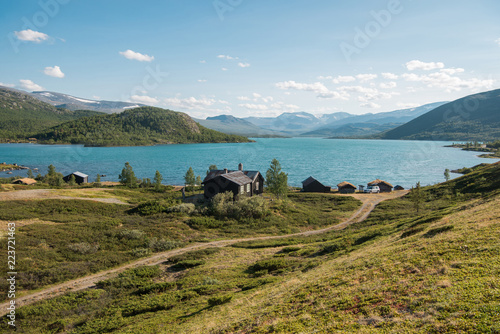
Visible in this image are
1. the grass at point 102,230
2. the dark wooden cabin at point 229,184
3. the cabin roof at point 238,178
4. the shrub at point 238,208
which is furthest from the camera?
the cabin roof at point 238,178

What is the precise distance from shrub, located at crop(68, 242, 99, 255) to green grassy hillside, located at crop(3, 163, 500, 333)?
8.21m

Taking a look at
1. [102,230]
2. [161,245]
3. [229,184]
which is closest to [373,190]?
[229,184]

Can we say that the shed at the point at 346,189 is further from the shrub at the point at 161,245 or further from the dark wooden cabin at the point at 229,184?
the shrub at the point at 161,245

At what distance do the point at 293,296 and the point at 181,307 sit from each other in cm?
810

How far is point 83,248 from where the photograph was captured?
96.8 feet

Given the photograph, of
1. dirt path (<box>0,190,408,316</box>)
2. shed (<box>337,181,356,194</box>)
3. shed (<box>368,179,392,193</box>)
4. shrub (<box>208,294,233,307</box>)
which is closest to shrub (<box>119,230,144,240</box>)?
dirt path (<box>0,190,408,316</box>)

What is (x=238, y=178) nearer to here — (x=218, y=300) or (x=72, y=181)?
(x=218, y=300)

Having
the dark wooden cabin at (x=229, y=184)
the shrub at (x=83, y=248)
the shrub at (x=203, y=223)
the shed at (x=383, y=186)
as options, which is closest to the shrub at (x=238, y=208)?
the shrub at (x=203, y=223)

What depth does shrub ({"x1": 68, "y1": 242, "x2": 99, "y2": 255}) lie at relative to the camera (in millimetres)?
29145

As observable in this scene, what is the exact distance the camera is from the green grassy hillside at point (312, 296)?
10039 mm

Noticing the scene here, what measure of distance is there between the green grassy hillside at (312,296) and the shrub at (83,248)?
26.9 ft

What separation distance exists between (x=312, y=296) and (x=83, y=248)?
86.6ft

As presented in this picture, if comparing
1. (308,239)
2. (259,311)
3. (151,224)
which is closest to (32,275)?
(151,224)

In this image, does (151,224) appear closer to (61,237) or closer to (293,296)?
(61,237)
